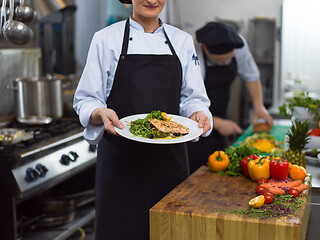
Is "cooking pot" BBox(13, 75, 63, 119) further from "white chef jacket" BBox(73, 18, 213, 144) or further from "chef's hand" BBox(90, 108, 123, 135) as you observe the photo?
"chef's hand" BBox(90, 108, 123, 135)

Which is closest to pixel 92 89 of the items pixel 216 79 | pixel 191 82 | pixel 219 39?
pixel 191 82

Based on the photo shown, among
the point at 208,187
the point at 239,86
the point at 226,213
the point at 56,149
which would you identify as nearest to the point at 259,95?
the point at 56,149

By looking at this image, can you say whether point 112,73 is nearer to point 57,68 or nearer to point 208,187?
point 208,187

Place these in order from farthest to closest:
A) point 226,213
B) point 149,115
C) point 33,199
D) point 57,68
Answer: point 57,68 → point 33,199 → point 149,115 → point 226,213

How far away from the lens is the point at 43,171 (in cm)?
290

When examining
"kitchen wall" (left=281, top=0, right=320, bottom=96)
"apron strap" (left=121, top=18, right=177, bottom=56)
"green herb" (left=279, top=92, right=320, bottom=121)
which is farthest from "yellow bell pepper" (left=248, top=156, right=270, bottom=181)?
"kitchen wall" (left=281, top=0, right=320, bottom=96)

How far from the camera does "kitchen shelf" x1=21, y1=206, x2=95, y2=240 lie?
3086mm

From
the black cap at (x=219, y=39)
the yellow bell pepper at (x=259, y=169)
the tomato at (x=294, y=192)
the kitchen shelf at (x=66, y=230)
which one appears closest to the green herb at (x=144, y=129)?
the yellow bell pepper at (x=259, y=169)

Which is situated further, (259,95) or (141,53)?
(259,95)

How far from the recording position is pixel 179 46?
2.31m

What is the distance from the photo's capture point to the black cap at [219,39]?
317 centimetres

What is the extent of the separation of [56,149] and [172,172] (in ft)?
3.48

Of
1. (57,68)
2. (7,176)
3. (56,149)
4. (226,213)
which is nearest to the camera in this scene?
(226,213)

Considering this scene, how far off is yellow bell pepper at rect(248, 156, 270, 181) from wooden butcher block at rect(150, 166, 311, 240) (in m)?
0.11
